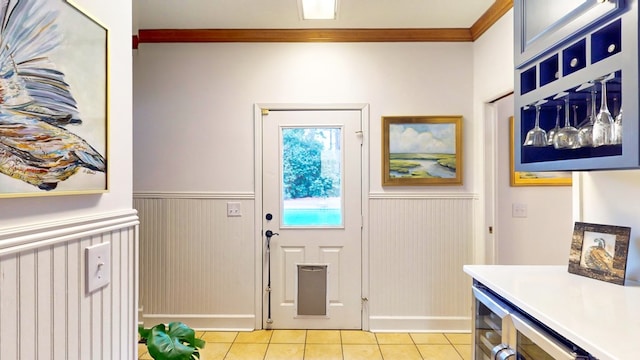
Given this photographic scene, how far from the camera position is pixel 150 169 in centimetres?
292

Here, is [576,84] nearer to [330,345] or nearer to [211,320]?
[330,345]

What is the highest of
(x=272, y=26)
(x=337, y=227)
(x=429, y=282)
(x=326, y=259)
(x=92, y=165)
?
(x=272, y=26)

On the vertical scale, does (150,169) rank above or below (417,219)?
above

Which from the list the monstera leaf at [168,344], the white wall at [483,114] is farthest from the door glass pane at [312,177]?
the monstera leaf at [168,344]

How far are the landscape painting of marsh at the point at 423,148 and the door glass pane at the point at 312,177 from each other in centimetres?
46

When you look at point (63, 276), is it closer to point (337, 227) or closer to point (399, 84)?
point (337, 227)

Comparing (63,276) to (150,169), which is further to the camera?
(150,169)

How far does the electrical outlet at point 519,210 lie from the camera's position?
121 inches

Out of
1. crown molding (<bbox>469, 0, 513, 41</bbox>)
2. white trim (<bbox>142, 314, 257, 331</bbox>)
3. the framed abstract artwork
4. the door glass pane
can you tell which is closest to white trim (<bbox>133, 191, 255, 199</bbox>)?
the door glass pane

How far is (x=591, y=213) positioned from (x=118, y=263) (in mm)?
1983

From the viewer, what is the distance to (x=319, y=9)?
252 centimetres

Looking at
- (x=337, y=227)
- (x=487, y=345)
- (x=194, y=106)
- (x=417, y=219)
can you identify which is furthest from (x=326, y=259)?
(x=194, y=106)

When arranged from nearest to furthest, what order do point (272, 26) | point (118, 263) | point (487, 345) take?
1. point (118, 263)
2. point (487, 345)
3. point (272, 26)

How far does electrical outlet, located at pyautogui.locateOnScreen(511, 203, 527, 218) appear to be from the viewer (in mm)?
3074
